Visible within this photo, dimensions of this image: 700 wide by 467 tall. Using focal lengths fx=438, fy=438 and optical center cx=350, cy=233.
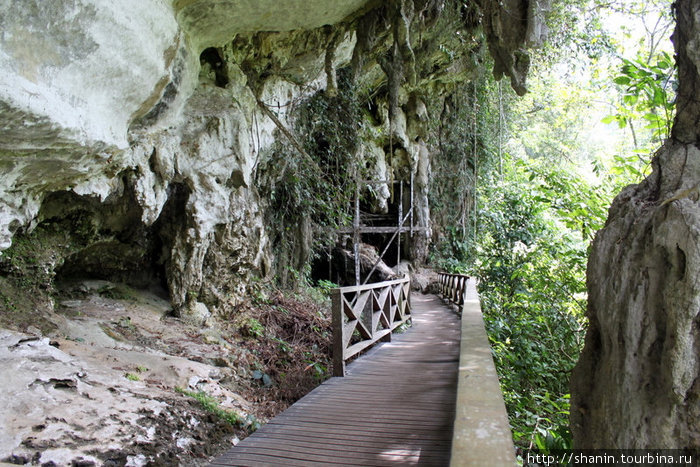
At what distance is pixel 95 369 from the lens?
13.3 ft

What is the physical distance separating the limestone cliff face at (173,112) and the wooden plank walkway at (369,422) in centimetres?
283

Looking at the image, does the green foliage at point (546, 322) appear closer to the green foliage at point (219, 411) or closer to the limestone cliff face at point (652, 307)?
the limestone cliff face at point (652, 307)

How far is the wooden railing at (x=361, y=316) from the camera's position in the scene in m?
4.90

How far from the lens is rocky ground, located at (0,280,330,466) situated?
3.14 metres

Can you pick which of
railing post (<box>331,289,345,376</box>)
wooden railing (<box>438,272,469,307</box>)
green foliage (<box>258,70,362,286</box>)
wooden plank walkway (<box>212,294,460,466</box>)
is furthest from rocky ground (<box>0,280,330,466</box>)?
wooden railing (<box>438,272,469,307</box>)

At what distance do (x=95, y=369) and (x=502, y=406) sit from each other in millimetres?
3703

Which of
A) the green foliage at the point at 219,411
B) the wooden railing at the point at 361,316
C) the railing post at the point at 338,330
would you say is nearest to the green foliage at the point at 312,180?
the wooden railing at the point at 361,316

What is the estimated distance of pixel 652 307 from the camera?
2107mm

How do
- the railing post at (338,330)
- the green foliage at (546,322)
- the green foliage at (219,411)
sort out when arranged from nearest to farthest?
1. the green foliage at (219,411)
2. the green foliage at (546,322)
3. the railing post at (338,330)

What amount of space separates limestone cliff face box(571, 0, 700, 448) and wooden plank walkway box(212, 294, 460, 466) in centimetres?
109

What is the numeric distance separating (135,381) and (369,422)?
2327 mm

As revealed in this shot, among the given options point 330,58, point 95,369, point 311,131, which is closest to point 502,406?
point 95,369

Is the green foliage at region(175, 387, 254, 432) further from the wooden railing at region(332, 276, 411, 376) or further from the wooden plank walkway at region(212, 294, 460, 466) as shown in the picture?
the wooden railing at region(332, 276, 411, 376)

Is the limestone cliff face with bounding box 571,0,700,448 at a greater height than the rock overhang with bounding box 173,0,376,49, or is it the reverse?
the rock overhang with bounding box 173,0,376,49
